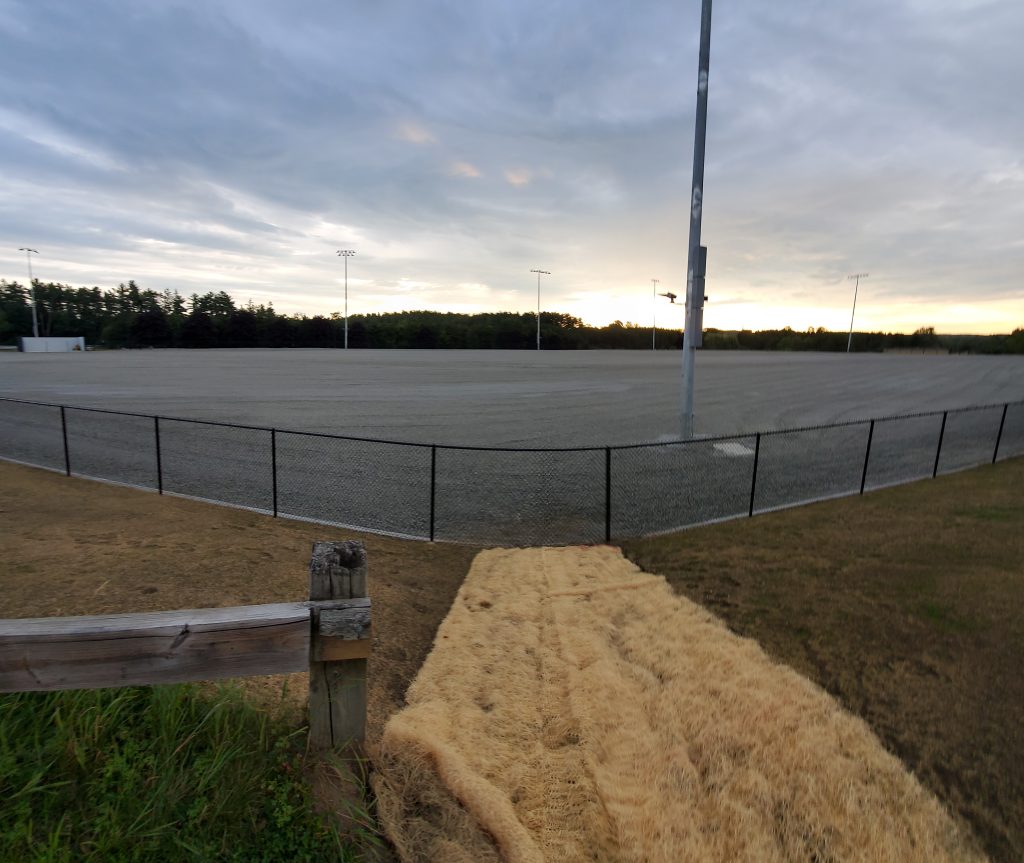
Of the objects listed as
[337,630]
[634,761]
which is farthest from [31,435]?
[634,761]

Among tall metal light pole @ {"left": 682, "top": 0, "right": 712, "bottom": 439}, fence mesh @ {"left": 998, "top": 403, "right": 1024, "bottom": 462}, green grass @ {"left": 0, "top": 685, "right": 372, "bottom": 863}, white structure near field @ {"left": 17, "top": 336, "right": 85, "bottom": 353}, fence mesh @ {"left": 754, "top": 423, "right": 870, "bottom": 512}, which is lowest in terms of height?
white structure near field @ {"left": 17, "top": 336, "right": 85, "bottom": 353}

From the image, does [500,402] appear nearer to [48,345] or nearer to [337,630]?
[337,630]

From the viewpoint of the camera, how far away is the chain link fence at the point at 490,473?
8844mm

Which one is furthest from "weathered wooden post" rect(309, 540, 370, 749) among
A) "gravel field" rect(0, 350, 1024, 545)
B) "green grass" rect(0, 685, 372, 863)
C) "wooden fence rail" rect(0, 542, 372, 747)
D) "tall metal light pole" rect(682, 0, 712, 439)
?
"tall metal light pole" rect(682, 0, 712, 439)

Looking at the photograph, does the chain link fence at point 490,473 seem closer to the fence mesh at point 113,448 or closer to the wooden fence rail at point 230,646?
the fence mesh at point 113,448

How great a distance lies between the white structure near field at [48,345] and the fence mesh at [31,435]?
8112cm

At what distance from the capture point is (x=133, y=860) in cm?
249

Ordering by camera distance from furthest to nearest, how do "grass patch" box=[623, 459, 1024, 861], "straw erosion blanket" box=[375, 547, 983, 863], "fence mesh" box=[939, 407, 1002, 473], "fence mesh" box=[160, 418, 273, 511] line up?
1. "fence mesh" box=[939, 407, 1002, 473]
2. "fence mesh" box=[160, 418, 273, 511]
3. "grass patch" box=[623, 459, 1024, 861]
4. "straw erosion blanket" box=[375, 547, 983, 863]

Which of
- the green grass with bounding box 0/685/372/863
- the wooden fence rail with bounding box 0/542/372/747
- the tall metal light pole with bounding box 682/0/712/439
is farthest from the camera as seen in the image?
the tall metal light pole with bounding box 682/0/712/439

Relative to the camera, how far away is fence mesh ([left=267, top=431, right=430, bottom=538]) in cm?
891

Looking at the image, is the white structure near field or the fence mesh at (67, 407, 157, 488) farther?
the white structure near field

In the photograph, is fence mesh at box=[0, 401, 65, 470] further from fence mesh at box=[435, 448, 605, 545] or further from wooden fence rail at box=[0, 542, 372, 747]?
wooden fence rail at box=[0, 542, 372, 747]

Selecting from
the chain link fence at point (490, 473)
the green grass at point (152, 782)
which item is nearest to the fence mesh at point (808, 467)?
the chain link fence at point (490, 473)

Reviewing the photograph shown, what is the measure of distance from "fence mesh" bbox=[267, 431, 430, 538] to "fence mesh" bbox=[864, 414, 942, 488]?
8.47 meters
